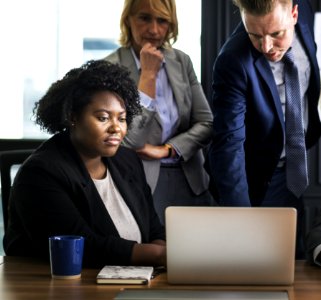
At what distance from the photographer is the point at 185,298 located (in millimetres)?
1661

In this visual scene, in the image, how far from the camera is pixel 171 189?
122 inches

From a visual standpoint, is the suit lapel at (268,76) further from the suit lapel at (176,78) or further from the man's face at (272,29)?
the suit lapel at (176,78)

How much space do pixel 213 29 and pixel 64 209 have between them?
69.1 inches

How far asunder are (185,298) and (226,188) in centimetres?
120

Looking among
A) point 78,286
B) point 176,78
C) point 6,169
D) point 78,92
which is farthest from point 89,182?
point 176,78

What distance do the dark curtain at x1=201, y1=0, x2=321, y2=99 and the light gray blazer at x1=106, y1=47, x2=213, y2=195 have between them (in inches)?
18.0

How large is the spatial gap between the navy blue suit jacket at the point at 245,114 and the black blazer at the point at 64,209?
46 cm

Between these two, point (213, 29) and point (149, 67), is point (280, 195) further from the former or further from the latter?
point (213, 29)

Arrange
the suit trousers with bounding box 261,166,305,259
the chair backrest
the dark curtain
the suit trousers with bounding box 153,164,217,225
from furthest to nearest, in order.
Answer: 1. the dark curtain
2. the suit trousers with bounding box 153,164,217,225
3. the suit trousers with bounding box 261,166,305,259
4. the chair backrest

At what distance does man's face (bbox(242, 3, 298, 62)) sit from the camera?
2.60 metres

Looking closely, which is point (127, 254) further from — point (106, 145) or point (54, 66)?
point (54, 66)

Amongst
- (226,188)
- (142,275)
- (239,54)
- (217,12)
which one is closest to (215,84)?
(239,54)

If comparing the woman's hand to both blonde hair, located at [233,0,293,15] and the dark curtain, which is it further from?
the dark curtain

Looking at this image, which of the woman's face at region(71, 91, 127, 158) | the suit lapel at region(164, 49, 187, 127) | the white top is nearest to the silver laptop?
the white top
